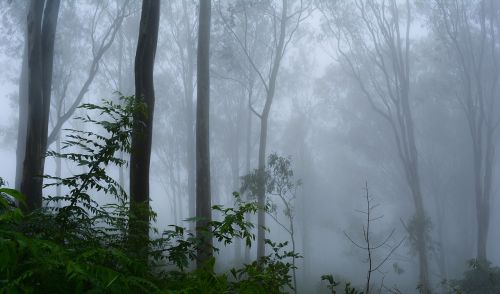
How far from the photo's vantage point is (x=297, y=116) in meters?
30.8

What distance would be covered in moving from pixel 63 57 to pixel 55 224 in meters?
18.3

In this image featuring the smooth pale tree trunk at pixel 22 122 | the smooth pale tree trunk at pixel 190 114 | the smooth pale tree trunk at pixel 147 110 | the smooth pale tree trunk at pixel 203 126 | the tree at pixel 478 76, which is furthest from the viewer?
the smooth pale tree trunk at pixel 190 114

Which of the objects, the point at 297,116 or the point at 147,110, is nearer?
the point at 147,110

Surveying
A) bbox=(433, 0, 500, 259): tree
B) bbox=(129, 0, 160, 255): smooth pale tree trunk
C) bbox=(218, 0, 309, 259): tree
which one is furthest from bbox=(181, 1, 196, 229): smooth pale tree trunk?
bbox=(129, 0, 160, 255): smooth pale tree trunk

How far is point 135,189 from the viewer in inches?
165

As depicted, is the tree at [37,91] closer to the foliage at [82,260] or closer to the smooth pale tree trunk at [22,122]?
the foliage at [82,260]

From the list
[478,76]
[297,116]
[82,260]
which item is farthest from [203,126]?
[297,116]

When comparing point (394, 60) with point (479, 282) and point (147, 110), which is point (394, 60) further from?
point (147, 110)

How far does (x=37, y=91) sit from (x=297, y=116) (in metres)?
25.6

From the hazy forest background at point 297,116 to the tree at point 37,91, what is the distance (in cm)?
3

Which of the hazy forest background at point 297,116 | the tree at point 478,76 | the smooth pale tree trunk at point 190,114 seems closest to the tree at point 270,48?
the hazy forest background at point 297,116

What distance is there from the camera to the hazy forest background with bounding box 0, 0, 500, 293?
690 cm

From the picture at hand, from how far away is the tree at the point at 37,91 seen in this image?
5.55 m

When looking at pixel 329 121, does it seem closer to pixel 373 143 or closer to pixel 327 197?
pixel 373 143
